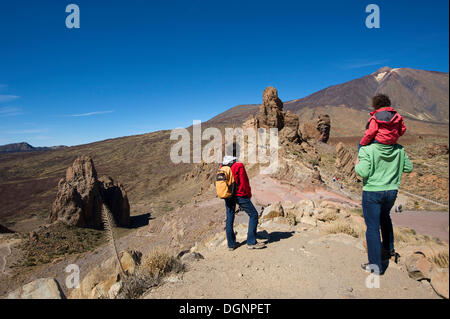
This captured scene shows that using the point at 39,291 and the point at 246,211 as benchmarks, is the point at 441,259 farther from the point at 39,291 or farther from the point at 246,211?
the point at 39,291

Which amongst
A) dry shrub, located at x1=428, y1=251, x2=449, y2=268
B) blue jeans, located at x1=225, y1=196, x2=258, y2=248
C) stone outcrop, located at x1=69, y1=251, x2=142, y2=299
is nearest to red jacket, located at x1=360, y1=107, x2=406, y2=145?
dry shrub, located at x1=428, y1=251, x2=449, y2=268

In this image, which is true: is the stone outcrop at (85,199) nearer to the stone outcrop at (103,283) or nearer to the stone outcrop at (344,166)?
the stone outcrop at (103,283)

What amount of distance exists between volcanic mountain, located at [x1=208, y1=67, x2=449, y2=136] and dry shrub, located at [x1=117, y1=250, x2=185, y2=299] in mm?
69352

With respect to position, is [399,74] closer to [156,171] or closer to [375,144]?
[156,171]

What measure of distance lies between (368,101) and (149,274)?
594 ft

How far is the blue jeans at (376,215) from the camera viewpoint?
8.44 feet

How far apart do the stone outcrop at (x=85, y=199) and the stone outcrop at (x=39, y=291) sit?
17.7m

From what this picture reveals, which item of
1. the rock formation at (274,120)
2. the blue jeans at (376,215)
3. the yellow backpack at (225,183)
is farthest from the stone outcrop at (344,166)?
the blue jeans at (376,215)

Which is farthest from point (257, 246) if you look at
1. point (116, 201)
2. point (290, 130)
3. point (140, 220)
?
point (140, 220)

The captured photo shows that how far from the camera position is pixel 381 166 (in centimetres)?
256

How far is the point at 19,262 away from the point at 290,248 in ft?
46.8

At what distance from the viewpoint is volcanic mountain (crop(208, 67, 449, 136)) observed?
Result: 3093 inches
